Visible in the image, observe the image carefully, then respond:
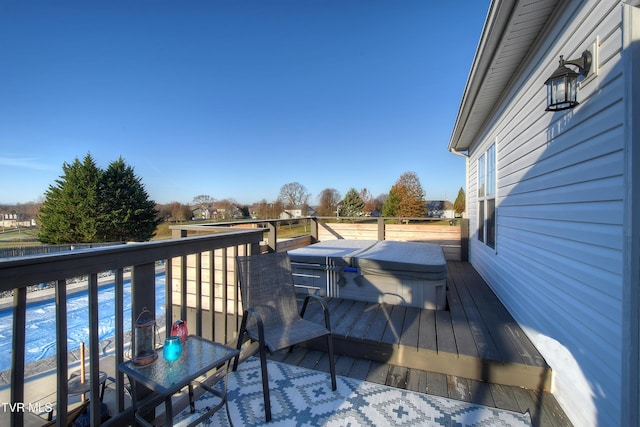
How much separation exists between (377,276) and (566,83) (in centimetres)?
230

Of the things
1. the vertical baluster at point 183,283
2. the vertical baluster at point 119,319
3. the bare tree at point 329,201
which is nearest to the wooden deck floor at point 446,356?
the vertical baluster at point 183,283

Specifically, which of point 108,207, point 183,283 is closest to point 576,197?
point 183,283

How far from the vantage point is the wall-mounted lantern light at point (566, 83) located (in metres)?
1.63

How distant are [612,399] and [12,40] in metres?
17.0

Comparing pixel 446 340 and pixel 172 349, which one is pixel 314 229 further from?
pixel 172 349

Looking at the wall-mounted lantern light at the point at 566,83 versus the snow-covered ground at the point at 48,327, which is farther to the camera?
the snow-covered ground at the point at 48,327

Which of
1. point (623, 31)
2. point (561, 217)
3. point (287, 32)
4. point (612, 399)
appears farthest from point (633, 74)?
point (287, 32)

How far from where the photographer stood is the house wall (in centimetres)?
133

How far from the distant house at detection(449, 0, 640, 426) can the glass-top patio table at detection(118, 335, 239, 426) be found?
1883 mm

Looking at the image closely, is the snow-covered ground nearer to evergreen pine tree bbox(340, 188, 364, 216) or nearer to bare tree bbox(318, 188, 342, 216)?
bare tree bbox(318, 188, 342, 216)

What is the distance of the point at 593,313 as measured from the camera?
1513mm

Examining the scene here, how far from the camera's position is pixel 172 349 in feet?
4.61

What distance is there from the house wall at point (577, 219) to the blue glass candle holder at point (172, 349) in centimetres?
211

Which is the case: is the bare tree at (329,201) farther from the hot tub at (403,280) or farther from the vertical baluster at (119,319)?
the vertical baluster at (119,319)
